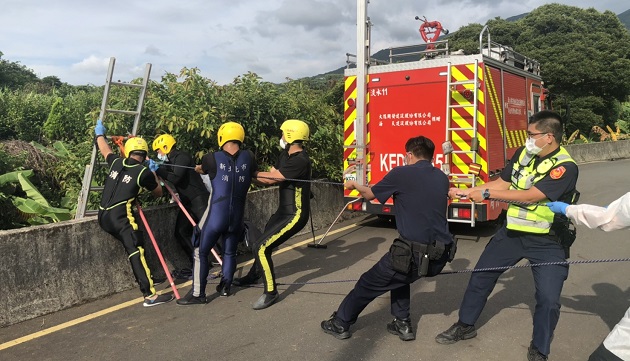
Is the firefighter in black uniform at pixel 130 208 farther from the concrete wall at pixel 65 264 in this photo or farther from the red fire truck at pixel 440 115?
the red fire truck at pixel 440 115

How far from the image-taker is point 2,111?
11.3 meters

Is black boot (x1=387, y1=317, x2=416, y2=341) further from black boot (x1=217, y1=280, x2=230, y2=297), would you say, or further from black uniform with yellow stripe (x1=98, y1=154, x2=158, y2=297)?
black uniform with yellow stripe (x1=98, y1=154, x2=158, y2=297)

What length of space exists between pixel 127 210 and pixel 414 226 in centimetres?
296

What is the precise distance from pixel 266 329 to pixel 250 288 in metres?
1.16

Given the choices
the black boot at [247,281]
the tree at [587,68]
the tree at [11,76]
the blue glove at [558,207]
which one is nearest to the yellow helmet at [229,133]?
the black boot at [247,281]

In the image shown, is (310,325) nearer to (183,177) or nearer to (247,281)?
(247,281)

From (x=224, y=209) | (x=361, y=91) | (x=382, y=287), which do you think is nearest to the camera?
(x=382, y=287)

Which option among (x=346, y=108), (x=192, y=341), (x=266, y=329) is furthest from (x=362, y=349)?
(x=346, y=108)

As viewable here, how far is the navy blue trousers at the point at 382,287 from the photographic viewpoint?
3.76m

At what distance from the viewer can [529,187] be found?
142 inches

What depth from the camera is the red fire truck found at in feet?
22.8

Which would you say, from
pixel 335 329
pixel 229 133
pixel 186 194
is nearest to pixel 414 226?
pixel 335 329

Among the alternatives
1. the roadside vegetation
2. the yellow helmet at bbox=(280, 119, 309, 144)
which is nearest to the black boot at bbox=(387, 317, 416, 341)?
the yellow helmet at bbox=(280, 119, 309, 144)

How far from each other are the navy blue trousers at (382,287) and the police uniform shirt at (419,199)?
0.21m
